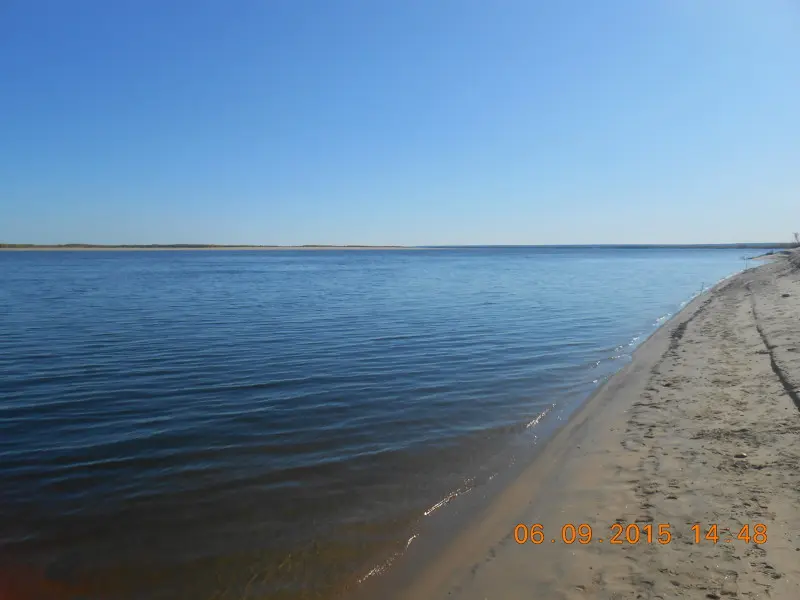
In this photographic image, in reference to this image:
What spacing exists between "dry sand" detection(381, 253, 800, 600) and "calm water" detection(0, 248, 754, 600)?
0.88 meters

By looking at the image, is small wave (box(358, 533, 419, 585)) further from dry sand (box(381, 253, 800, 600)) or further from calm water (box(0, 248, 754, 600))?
dry sand (box(381, 253, 800, 600))

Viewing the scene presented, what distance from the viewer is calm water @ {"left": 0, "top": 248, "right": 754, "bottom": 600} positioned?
6.21m

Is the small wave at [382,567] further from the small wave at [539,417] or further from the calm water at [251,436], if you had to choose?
the small wave at [539,417]

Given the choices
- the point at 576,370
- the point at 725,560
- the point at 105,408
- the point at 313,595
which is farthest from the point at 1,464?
the point at 576,370

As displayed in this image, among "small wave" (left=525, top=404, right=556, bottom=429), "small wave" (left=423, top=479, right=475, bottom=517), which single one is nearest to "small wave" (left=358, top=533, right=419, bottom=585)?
"small wave" (left=423, top=479, right=475, bottom=517)

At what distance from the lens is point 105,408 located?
11172mm
